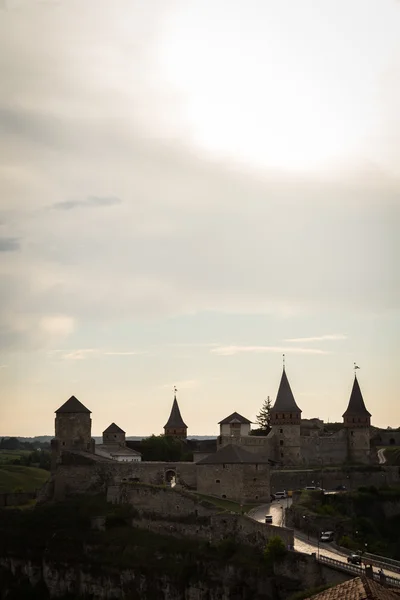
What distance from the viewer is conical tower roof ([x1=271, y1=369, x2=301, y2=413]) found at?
339ft

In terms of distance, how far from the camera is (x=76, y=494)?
90500 mm

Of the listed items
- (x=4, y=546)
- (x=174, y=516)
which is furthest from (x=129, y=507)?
(x=4, y=546)

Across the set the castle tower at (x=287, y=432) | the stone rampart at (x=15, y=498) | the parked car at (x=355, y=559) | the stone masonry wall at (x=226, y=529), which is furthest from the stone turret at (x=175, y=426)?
the parked car at (x=355, y=559)

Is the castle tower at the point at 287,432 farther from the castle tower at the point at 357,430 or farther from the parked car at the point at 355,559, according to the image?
the parked car at the point at 355,559

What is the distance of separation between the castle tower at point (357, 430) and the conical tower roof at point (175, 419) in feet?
58.2

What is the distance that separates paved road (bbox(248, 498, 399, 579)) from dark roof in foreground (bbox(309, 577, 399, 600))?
16941 millimetres

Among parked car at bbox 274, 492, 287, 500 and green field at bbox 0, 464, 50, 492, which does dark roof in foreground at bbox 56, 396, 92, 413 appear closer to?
parked car at bbox 274, 492, 287, 500

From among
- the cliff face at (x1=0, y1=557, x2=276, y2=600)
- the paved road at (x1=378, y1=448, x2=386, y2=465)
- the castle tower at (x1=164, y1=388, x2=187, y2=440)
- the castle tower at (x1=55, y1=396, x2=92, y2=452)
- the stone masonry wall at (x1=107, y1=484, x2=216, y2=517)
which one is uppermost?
the castle tower at (x1=164, y1=388, x2=187, y2=440)

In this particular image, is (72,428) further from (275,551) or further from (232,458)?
(275,551)

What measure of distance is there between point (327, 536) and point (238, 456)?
14.7 m

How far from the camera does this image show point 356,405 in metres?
109

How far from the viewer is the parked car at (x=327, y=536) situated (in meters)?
71.9

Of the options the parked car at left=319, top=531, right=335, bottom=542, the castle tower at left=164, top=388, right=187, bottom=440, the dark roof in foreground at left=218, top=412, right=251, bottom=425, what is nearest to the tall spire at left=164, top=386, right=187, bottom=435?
the castle tower at left=164, top=388, right=187, bottom=440

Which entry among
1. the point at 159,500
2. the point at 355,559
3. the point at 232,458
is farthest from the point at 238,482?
the point at 355,559
